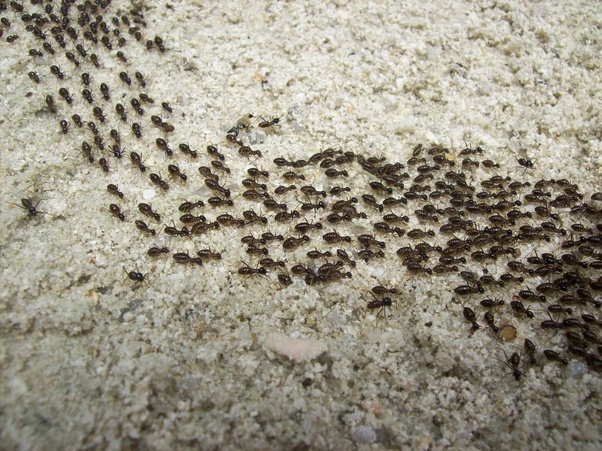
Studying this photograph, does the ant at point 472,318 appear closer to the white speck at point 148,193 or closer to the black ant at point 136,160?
the white speck at point 148,193

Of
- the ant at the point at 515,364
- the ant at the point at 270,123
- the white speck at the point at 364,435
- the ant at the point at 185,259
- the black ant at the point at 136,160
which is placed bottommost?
the white speck at the point at 364,435

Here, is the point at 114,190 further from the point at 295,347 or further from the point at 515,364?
the point at 515,364

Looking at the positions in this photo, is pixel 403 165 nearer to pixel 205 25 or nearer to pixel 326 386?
pixel 326 386

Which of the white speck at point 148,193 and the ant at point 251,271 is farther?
the white speck at point 148,193

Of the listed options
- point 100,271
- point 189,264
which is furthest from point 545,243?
point 100,271

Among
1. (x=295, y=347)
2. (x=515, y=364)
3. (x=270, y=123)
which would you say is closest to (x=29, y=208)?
(x=270, y=123)

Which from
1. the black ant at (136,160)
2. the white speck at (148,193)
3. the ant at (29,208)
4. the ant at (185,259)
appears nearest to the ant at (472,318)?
the ant at (185,259)
